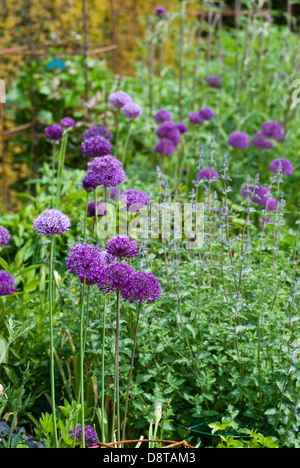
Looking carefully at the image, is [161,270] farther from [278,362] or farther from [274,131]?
[274,131]

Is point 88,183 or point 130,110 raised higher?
point 130,110

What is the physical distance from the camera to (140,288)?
1448 millimetres

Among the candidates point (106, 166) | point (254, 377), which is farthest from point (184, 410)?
point (106, 166)

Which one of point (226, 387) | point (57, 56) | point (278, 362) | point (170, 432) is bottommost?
point (170, 432)

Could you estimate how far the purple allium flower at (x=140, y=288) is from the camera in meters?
1.43

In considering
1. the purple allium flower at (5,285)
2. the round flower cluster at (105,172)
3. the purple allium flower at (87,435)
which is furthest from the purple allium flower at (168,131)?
the purple allium flower at (87,435)

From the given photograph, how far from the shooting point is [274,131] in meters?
3.78

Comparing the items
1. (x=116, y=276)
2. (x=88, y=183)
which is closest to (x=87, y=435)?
(x=116, y=276)

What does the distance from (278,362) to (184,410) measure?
418mm

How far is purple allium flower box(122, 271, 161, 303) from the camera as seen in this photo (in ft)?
4.71

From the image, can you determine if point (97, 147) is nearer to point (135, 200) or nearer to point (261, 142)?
point (135, 200)

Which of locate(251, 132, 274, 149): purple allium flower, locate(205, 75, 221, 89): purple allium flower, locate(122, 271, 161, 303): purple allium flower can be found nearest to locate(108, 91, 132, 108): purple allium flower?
locate(122, 271, 161, 303): purple allium flower

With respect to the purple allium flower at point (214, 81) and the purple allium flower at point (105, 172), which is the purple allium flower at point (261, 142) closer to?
the purple allium flower at point (214, 81)

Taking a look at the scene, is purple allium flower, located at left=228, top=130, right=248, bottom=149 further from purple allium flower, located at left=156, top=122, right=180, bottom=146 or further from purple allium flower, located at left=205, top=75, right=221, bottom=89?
purple allium flower, located at left=205, top=75, right=221, bottom=89
